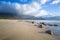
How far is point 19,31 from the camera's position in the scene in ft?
4.59

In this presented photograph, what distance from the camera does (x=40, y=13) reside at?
57.7 inches

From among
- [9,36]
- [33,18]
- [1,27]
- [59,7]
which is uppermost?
[59,7]

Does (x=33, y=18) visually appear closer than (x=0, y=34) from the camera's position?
No

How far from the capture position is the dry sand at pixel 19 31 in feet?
4.46

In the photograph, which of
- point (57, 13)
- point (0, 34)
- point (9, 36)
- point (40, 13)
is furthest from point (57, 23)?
point (0, 34)

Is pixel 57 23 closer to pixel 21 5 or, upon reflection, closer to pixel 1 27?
pixel 21 5

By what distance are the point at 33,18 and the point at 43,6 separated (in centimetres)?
22

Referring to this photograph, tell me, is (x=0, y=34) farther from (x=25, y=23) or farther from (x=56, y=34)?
(x=56, y=34)

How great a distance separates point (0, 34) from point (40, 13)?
61cm

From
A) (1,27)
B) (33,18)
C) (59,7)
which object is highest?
(59,7)

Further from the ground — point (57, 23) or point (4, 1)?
point (4, 1)

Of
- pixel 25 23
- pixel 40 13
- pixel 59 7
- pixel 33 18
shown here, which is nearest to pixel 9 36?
pixel 25 23

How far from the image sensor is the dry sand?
1359mm

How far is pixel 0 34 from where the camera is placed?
135 cm
